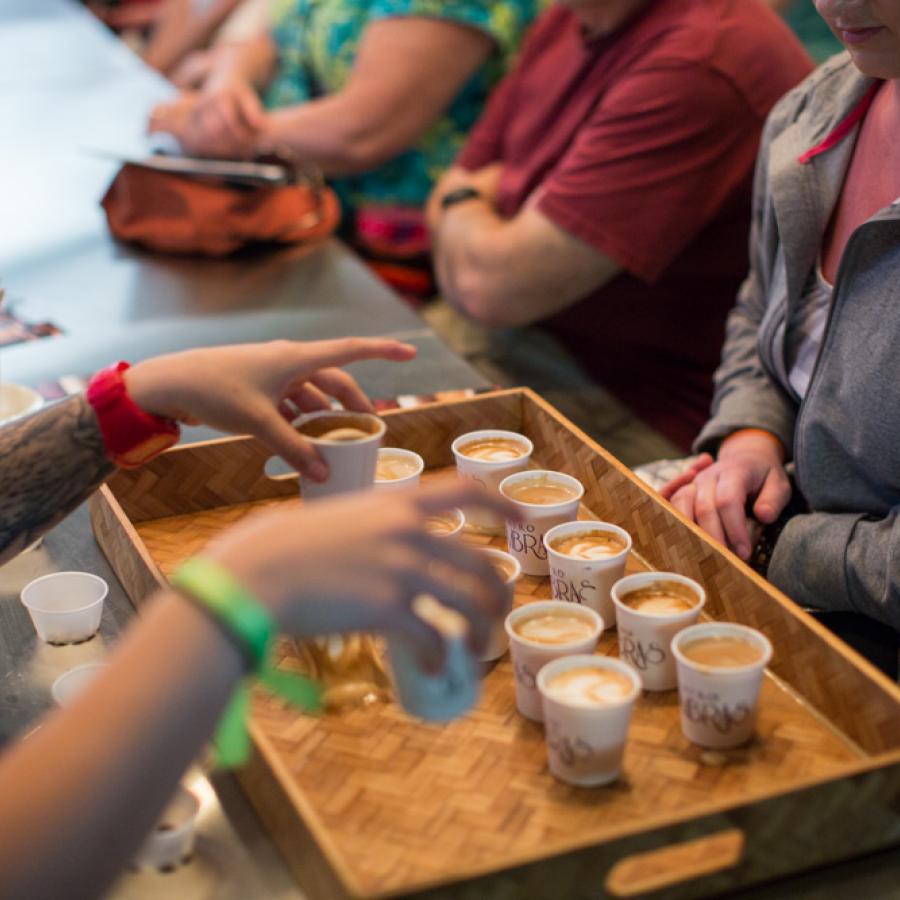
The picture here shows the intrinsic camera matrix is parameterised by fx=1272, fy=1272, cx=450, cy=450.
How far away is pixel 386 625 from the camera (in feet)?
2.67

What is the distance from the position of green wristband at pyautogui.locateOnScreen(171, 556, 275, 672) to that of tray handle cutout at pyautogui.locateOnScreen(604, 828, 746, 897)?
1.00ft

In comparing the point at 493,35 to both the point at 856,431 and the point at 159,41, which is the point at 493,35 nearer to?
the point at 856,431

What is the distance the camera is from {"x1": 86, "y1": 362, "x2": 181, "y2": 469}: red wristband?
1.19m

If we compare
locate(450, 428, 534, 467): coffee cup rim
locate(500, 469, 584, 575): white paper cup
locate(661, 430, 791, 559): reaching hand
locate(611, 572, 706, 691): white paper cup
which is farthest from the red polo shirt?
locate(611, 572, 706, 691): white paper cup

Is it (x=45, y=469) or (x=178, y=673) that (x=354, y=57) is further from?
(x=178, y=673)

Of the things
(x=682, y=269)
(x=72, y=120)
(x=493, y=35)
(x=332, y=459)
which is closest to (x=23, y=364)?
(x=332, y=459)

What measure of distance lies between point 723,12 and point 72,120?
189 centimetres

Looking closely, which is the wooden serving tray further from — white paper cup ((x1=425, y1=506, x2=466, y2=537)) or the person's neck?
the person's neck

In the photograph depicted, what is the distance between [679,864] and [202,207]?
1.85 m

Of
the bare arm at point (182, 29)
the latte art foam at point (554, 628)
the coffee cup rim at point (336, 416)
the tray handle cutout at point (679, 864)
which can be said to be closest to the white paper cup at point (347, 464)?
the coffee cup rim at point (336, 416)

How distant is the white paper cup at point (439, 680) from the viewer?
0.86 meters

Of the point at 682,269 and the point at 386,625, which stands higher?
the point at 386,625

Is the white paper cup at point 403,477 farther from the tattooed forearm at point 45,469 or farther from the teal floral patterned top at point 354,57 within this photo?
the teal floral patterned top at point 354,57

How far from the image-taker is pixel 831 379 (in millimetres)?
1459
